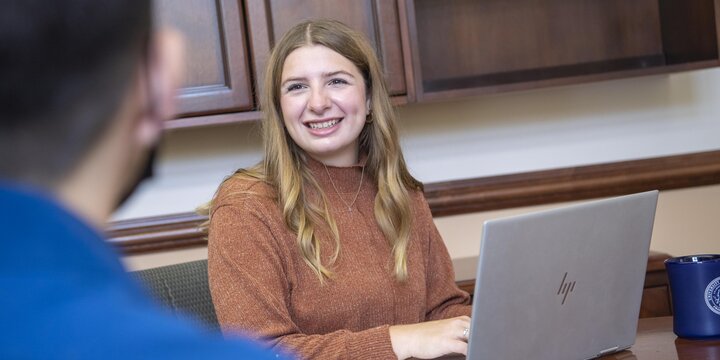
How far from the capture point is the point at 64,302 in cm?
37

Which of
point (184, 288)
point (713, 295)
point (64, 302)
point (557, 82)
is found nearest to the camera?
point (64, 302)

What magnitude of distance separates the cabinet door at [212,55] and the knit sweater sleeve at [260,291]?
1.75ft

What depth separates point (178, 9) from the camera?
242cm

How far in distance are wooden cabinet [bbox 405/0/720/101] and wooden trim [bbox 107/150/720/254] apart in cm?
27

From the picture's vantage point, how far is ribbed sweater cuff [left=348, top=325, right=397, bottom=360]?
5.69 feet

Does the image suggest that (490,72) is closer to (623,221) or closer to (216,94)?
(216,94)

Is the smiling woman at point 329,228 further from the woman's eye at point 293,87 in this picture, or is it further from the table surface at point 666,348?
the table surface at point 666,348

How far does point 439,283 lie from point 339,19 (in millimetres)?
696

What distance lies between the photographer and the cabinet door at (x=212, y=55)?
242 centimetres

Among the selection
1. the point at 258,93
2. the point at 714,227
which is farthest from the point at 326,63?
the point at 714,227

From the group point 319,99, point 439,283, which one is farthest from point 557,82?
point 319,99

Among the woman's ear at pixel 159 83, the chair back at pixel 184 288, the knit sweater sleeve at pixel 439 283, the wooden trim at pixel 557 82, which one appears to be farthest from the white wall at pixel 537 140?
the woman's ear at pixel 159 83

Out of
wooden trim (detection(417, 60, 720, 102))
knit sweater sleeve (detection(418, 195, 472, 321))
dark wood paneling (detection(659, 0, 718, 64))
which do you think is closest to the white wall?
dark wood paneling (detection(659, 0, 718, 64))

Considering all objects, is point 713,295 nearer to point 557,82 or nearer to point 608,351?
point 608,351
